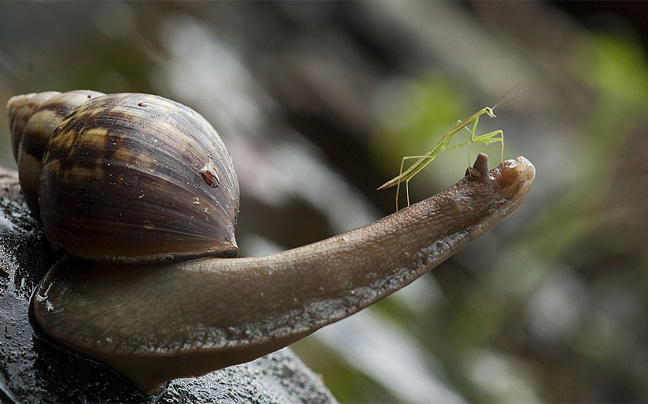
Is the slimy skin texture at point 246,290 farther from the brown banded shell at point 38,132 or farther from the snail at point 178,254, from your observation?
the brown banded shell at point 38,132

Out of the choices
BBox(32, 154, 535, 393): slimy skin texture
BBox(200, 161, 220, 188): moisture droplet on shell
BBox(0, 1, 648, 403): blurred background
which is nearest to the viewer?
BBox(32, 154, 535, 393): slimy skin texture

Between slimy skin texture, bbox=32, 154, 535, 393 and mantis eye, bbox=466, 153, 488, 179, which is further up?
mantis eye, bbox=466, 153, 488, 179

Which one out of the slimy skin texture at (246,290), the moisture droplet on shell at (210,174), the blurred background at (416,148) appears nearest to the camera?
the slimy skin texture at (246,290)

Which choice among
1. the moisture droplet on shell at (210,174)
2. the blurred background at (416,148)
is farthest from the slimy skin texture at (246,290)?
the blurred background at (416,148)

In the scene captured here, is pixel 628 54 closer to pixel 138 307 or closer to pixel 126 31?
pixel 126 31

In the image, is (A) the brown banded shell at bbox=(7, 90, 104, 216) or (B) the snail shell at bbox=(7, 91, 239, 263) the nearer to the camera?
(B) the snail shell at bbox=(7, 91, 239, 263)

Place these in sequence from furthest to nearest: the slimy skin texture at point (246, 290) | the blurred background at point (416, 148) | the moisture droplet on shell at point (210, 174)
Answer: the blurred background at point (416, 148)
the moisture droplet on shell at point (210, 174)
the slimy skin texture at point (246, 290)

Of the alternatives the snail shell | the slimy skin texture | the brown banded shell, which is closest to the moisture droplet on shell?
the snail shell

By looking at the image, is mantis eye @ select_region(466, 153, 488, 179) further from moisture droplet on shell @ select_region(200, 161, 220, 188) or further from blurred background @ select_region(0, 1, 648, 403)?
blurred background @ select_region(0, 1, 648, 403)
